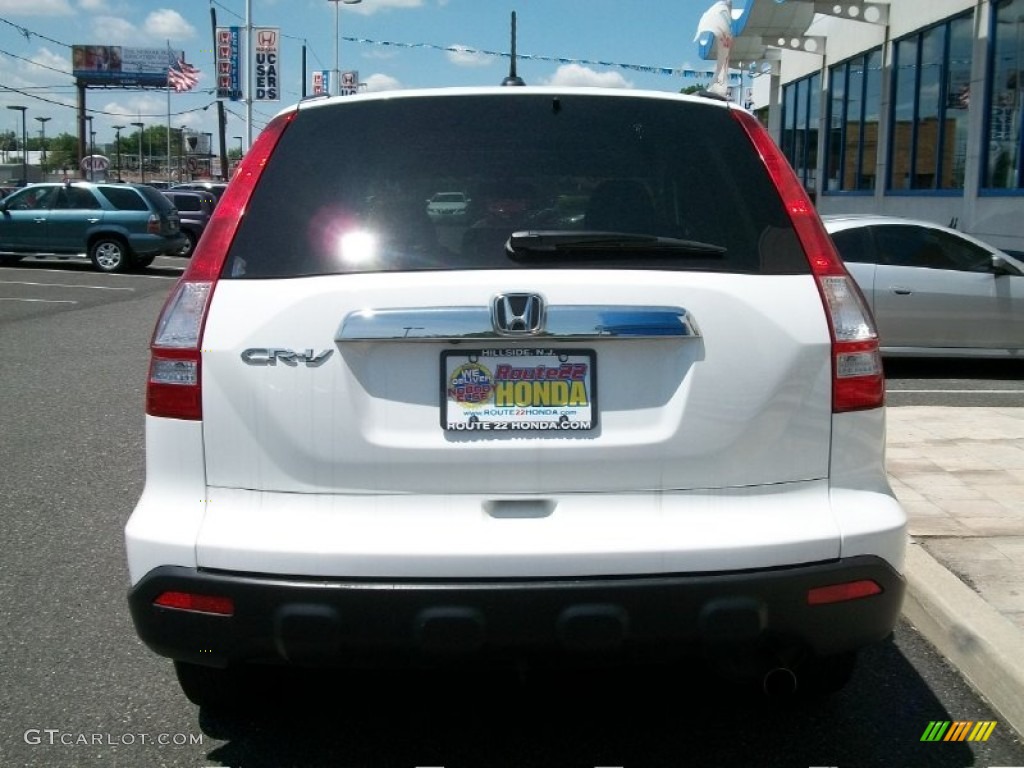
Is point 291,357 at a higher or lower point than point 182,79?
lower

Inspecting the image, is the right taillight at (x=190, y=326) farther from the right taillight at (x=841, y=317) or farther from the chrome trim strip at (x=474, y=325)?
the right taillight at (x=841, y=317)

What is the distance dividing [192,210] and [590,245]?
26.3 metres

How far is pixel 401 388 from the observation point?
2703mm

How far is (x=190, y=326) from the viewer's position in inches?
109

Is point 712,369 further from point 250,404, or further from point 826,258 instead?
point 250,404

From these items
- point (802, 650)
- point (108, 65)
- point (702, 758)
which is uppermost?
point (108, 65)

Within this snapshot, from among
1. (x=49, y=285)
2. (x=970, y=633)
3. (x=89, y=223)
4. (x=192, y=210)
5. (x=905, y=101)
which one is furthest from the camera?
(x=192, y=210)

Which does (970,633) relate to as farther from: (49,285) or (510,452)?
(49,285)

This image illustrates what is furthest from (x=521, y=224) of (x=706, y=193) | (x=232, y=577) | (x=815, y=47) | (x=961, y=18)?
(x=815, y=47)

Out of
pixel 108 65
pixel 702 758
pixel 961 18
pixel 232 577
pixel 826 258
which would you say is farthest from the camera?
pixel 108 65

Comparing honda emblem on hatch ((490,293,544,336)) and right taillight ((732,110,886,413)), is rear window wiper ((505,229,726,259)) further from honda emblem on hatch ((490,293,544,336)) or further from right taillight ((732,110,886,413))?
right taillight ((732,110,886,413))

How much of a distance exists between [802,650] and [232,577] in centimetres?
139

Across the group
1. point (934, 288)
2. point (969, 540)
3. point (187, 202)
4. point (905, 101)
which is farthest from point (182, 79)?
point (969, 540)

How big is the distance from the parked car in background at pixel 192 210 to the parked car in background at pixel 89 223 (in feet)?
12.7
